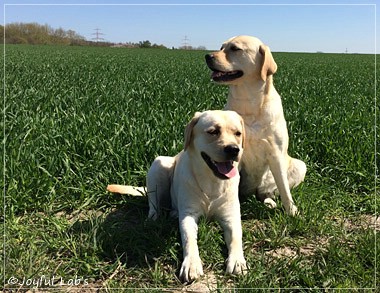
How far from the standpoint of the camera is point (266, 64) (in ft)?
11.9

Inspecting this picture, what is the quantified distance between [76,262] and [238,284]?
119cm

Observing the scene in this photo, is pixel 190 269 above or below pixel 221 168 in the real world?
below

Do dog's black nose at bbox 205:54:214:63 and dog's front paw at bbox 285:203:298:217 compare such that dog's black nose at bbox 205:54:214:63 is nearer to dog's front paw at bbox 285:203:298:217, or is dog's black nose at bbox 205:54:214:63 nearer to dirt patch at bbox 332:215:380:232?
dog's front paw at bbox 285:203:298:217

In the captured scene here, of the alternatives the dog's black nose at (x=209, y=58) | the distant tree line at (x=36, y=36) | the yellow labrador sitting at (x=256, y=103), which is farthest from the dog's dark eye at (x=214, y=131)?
the distant tree line at (x=36, y=36)

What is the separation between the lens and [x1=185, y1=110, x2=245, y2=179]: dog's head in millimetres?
3014

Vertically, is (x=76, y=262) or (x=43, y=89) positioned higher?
(x=43, y=89)

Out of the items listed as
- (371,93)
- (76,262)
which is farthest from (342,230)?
(371,93)

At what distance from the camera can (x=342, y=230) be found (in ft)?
11.3

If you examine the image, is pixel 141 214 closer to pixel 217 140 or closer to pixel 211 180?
pixel 211 180

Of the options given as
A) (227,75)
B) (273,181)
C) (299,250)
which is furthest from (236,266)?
(227,75)

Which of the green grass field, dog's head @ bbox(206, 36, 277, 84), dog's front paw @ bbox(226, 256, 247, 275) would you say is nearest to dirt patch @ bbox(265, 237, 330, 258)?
the green grass field

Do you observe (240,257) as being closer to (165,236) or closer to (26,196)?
(165,236)

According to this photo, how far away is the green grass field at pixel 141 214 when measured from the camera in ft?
9.20

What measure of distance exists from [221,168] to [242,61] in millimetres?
1189
